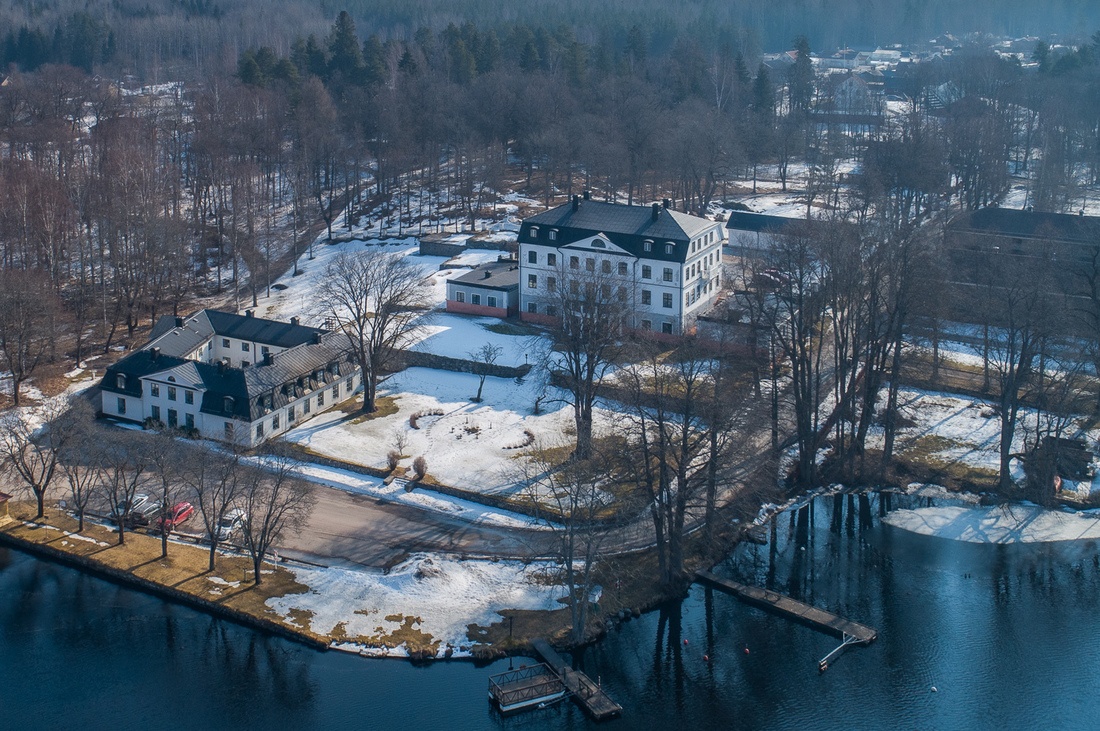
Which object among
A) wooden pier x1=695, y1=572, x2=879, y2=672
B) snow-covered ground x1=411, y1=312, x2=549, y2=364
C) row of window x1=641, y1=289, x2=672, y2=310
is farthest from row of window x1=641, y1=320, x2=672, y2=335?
wooden pier x1=695, y1=572, x2=879, y2=672

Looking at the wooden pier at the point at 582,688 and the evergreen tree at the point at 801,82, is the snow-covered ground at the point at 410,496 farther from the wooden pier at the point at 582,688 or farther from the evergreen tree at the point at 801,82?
the evergreen tree at the point at 801,82

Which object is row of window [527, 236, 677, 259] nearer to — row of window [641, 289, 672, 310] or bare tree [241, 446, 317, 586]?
row of window [641, 289, 672, 310]

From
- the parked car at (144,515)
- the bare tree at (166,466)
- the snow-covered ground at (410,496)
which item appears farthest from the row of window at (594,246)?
the parked car at (144,515)

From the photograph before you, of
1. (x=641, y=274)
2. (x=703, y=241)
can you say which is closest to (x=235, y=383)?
(x=641, y=274)

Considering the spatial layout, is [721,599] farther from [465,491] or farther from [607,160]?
[607,160]

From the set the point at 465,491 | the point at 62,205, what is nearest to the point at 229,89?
the point at 62,205

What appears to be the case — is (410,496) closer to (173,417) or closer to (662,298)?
(173,417)
